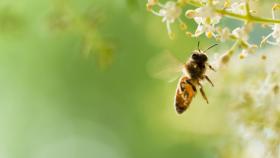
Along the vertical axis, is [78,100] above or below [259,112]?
above

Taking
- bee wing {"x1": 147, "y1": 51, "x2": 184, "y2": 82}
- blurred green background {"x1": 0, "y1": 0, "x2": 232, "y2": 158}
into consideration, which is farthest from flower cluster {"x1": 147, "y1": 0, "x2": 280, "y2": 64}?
blurred green background {"x1": 0, "y1": 0, "x2": 232, "y2": 158}

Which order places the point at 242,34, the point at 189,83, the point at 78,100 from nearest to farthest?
the point at 242,34
the point at 189,83
the point at 78,100

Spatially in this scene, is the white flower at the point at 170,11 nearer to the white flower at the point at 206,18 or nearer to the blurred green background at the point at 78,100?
the white flower at the point at 206,18

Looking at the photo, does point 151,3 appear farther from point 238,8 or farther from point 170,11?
point 238,8

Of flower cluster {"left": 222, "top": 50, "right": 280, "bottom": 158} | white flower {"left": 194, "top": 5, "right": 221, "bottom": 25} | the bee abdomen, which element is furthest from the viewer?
the bee abdomen

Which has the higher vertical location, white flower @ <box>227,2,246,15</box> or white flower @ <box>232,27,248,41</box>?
white flower @ <box>227,2,246,15</box>

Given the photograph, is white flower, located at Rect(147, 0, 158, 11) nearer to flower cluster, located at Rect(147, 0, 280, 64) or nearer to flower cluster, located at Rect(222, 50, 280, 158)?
flower cluster, located at Rect(147, 0, 280, 64)

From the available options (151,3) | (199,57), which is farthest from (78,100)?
(151,3)

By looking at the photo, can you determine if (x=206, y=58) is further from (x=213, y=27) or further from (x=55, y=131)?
(x=55, y=131)

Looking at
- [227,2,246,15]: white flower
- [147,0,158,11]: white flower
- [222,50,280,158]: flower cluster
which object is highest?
[222,50,280,158]: flower cluster

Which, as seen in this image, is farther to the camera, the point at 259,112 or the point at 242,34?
the point at 259,112
